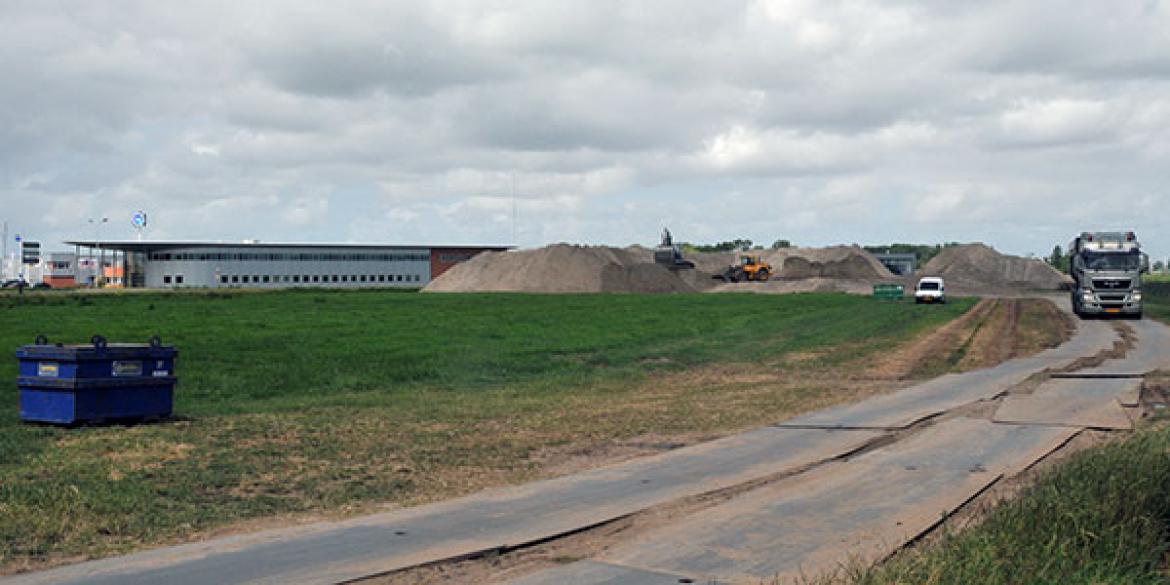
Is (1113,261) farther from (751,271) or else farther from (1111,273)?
(751,271)

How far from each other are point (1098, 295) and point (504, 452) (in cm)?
4321

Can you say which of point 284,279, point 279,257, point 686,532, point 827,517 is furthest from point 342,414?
point 279,257

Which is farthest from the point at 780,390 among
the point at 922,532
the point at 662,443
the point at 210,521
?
the point at 210,521

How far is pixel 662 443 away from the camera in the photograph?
1563 cm

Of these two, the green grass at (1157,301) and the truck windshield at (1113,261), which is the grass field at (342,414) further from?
the green grass at (1157,301)

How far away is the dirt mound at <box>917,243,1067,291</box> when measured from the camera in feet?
390

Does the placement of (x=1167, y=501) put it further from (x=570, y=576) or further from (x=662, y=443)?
(x=662, y=443)

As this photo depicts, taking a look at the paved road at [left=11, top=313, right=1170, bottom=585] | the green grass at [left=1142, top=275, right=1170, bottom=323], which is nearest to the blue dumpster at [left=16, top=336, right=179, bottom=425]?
the paved road at [left=11, top=313, right=1170, bottom=585]

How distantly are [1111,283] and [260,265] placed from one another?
103124mm

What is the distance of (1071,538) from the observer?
818 centimetres

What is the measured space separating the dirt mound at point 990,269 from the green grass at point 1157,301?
1095 inches

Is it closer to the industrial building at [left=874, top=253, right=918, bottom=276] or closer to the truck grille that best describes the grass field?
the truck grille

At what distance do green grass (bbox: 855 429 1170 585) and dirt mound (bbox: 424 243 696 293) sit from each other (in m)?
89.2

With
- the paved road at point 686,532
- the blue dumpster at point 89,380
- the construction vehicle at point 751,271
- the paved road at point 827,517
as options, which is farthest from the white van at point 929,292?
the blue dumpster at point 89,380
